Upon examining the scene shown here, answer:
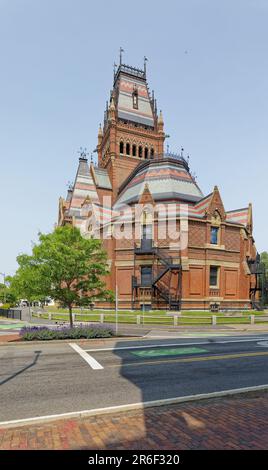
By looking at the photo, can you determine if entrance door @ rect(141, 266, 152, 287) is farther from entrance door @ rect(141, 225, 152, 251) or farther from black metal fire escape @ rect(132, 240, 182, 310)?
entrance door @ rect(141, 225, 152, 251)

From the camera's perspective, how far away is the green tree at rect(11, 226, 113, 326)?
57.9 feet

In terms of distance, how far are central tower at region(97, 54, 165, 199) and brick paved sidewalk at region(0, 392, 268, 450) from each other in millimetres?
51037

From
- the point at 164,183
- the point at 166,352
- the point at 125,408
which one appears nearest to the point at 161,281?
the point at 164,183

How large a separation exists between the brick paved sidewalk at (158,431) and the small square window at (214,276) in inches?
1258

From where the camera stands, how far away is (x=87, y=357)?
1256 centimetres

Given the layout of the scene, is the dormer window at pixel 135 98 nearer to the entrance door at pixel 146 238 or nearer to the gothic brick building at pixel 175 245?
the gothic brick building at pixel 175 245

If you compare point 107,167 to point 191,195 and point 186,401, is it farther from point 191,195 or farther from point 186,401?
point 186,401

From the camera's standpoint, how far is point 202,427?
529 cm

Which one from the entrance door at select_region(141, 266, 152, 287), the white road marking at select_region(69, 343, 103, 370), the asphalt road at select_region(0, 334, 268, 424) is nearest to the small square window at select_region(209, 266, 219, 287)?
the entrance door at select_region(141, 266, 152, 287)

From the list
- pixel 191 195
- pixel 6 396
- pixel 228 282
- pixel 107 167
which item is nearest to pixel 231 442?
pixel 6 396

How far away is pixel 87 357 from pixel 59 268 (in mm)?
6593

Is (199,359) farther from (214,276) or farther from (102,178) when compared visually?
(102,178)
